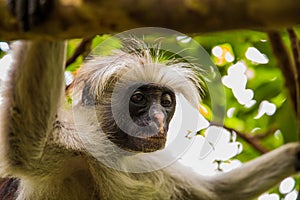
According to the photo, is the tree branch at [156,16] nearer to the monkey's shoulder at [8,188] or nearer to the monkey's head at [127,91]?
the monkey's head at [127,91]

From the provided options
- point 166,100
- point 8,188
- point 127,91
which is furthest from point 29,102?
point 8,188

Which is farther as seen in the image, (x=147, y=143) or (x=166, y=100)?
(x=166, y=100)

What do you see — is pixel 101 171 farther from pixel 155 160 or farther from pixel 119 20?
pixel 119 20

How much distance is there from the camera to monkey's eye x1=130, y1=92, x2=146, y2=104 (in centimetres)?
407

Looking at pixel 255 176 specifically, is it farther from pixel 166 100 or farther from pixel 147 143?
pixel 147 143

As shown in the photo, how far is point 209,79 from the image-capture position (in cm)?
442

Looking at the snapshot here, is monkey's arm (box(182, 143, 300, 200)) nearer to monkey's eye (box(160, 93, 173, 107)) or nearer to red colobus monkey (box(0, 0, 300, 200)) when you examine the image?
red colobus monkey (box(0, 0, 300, 200))

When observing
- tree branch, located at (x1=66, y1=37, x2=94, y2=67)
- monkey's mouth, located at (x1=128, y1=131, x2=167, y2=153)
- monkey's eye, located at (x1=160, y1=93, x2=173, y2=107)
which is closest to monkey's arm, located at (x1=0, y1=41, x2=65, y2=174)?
monkey's mouth, located at (x1=128, y1=131, x2=167, y2=153)

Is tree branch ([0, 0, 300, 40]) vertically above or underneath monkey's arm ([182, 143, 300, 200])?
above

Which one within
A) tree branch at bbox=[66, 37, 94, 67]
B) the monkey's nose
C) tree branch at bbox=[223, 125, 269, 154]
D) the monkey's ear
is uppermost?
tree branch at bbox=[66, 37, 94, 67]

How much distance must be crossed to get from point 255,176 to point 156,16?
294 cm

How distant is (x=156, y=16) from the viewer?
1.77 m

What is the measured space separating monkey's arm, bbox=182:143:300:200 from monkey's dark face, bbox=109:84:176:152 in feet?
2.39

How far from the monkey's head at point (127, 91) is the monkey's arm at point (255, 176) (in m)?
0.72
